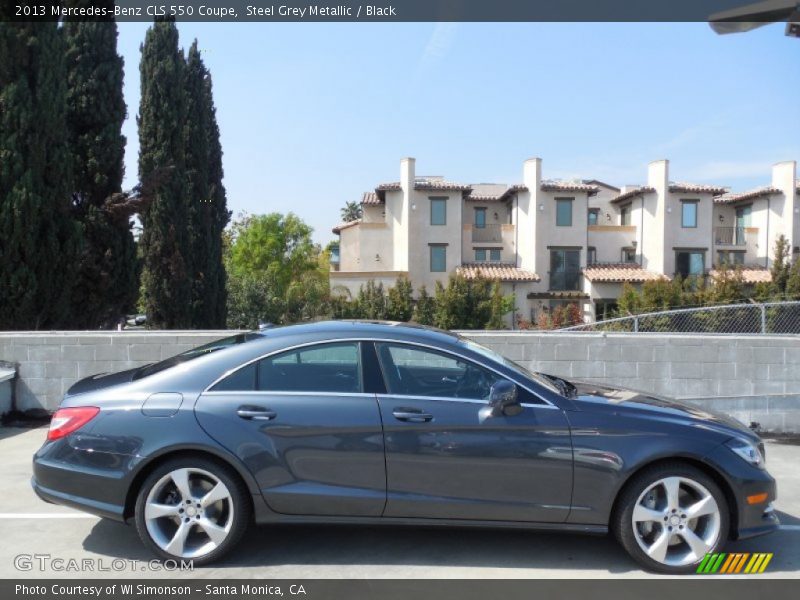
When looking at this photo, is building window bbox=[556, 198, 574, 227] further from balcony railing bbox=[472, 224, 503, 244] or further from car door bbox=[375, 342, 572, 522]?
car door bbox=[375, 342, 572, 522]

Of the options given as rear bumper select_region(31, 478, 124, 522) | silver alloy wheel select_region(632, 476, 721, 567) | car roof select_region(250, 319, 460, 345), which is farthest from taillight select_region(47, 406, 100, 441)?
silver alloy wheel select_region(632, 476, 721, 567)

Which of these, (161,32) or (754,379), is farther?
(161,32)

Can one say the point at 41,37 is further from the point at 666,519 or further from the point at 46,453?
the point at 666,519

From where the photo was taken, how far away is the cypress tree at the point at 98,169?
12.4 metres

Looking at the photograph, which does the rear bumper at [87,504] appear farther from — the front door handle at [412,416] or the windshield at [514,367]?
the windshield at [514,367]

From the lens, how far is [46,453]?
13.5ft

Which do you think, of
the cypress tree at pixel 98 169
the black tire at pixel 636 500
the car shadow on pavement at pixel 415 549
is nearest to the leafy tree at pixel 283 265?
the cypress tree at pixel 98 169

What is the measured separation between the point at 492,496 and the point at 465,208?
37455 mm

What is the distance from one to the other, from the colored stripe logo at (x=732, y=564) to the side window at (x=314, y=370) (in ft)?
7.58

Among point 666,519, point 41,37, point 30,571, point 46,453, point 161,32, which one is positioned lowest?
point 30,571

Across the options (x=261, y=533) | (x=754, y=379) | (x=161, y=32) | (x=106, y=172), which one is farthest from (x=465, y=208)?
(x=261, y=533)

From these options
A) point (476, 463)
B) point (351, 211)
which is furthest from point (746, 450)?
point (351, 211)

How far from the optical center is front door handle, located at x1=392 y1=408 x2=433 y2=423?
399 centimetres

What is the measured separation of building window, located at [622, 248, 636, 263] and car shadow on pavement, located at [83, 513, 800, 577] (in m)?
37.7
